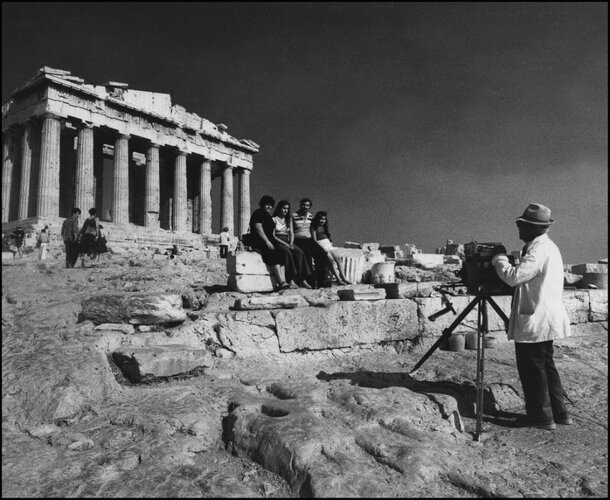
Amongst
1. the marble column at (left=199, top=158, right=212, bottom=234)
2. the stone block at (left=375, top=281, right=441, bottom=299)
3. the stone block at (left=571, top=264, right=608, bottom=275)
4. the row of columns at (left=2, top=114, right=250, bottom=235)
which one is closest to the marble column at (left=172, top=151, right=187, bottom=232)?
the row of columns at (left=2, top=114, right=250, bottom=235)

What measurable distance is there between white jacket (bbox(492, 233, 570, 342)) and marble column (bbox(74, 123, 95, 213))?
87.5 feet

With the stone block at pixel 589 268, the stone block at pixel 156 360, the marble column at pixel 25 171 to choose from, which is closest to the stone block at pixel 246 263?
the stone block at pixel 156 360

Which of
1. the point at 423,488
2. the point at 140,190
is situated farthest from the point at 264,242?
the point at 140,190

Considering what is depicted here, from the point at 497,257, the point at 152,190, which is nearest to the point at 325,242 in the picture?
the point at 497,257

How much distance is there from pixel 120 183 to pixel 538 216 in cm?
Result: 2835

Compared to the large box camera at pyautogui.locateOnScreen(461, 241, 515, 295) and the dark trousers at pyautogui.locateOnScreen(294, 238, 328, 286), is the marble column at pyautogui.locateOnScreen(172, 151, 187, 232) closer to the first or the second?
the dark trousers at pyautogui.locateOnScreen(294, 238, 328, 286)

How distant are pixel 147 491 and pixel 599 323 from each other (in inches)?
353

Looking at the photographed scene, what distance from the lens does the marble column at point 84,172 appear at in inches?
1029

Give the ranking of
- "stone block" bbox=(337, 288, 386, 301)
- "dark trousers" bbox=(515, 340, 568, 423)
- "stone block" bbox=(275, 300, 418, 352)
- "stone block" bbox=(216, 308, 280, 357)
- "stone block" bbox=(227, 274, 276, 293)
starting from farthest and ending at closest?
"stone block" bbox=(227, 274, 276, 293), "stone block" bbox=(337, 288, 386, 301), "stone block" bbox=(275, 300, 418, 352), "stone block" bbox=(216, 308, 280, 357), "dark trousers" bbox=(515, 340, 568, 423)

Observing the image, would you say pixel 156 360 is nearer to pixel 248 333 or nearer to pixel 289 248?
pixel 248 333

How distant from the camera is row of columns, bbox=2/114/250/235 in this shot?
81.9ft

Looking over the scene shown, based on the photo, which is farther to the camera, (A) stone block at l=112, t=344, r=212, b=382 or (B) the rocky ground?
(A) stone block at l=112, t=344, r=212, b=382

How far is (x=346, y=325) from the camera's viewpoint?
6043 mm

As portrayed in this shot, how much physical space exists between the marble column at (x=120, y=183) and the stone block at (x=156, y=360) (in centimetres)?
2550
